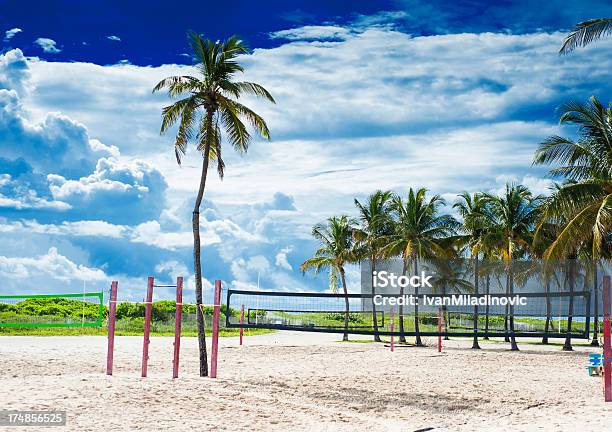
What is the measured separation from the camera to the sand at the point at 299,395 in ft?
33.4

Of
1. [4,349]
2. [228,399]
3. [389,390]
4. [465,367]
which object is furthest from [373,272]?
[228,399]

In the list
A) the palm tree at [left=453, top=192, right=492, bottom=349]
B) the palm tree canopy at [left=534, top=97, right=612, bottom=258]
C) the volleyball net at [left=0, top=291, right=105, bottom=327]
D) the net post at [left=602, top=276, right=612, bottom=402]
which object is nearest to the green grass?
the volleyball net at [left=0, top=291, right=105, bottom=327]

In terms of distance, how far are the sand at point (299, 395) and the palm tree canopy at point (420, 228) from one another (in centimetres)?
1447

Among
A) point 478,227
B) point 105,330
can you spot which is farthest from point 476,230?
point 105,330

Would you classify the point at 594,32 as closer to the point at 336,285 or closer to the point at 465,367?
the point at 465,367

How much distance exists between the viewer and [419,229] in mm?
35312

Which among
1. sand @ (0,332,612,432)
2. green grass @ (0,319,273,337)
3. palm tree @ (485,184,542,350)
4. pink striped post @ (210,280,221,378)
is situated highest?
palm tree @ (485,184,542,350)

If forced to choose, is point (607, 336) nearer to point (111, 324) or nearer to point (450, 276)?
point (111, 324)

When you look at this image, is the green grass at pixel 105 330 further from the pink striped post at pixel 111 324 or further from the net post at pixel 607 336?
the net post at pixel 607 336

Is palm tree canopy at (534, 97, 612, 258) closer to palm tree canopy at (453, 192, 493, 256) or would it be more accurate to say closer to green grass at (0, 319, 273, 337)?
palm tree canopy at (453, 192, 493, 256)

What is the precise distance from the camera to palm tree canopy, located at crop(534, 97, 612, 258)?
20.4 m

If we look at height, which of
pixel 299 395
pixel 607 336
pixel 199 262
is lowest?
pixel 299 395

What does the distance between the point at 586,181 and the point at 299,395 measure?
14556 millimetres

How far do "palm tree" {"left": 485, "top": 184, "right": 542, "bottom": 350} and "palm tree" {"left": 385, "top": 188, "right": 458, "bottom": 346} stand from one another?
94.3 inches
